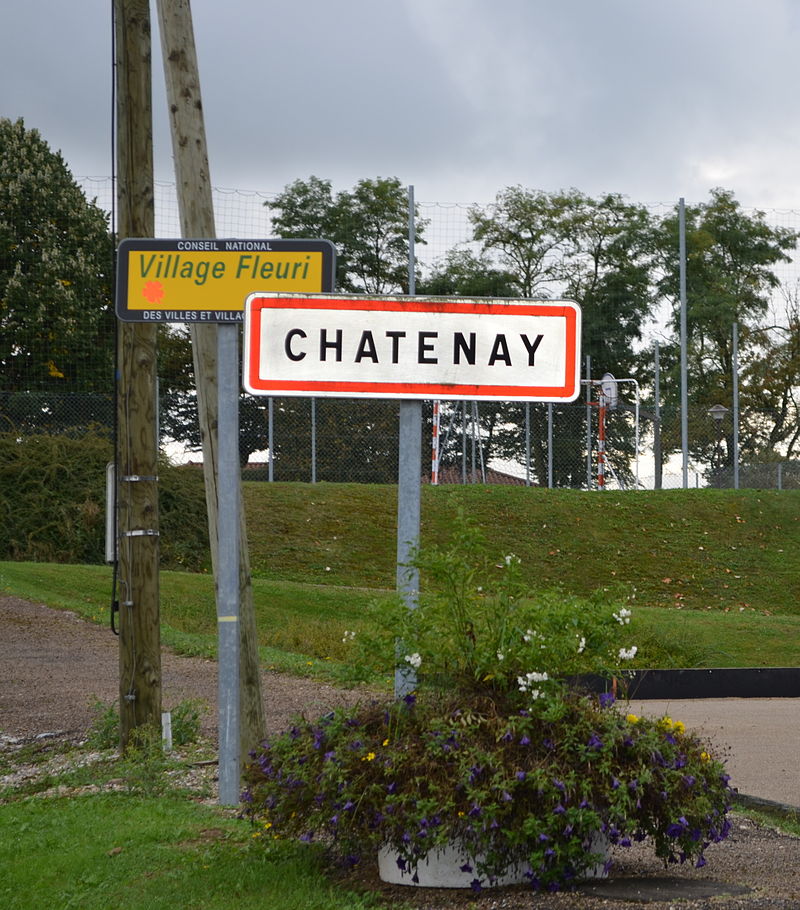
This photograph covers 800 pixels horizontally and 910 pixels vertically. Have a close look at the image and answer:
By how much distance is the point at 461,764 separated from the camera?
4.38 meters

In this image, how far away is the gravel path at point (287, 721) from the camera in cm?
445

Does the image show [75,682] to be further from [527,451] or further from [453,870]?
[527,451]

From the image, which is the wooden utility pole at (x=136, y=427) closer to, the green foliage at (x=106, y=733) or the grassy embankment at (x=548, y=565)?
the green foliage at (x=106, y=733)

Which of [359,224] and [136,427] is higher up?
[359,224]

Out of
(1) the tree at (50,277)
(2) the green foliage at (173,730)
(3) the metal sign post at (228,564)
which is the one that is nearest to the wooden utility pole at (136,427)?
(2) the green foliage at (173,730)

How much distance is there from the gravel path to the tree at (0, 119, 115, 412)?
15.5m

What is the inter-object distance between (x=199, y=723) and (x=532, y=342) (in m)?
5.03

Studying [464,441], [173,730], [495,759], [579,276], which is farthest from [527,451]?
[495,759]

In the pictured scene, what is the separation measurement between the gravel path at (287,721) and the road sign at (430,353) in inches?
72.7

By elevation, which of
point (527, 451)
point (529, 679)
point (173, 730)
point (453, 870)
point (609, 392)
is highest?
point (609, 392)

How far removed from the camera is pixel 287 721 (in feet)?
26.1

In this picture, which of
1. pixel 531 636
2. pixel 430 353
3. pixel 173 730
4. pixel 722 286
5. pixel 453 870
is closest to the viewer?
pixel 453 870

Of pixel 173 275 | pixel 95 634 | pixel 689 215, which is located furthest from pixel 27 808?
pixel 689 215

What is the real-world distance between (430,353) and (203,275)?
1.43 meters
